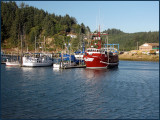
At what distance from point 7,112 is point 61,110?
5.88 meters

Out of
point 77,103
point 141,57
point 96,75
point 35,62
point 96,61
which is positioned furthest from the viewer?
point 141,57

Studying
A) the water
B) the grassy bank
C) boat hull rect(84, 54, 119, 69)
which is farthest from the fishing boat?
the grassy bank

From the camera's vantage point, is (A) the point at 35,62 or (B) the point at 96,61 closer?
(B) the point at 96,61

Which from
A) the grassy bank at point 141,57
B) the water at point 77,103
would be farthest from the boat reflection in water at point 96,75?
the grassy bank at point 141,57

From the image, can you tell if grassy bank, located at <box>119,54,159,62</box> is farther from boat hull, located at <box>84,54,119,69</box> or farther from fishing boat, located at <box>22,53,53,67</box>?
fishing boat, located at <box>22,53,53,67</box>

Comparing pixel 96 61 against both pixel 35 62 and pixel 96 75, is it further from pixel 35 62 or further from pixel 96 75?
pixel 35 62

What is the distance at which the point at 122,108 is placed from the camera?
2945cm

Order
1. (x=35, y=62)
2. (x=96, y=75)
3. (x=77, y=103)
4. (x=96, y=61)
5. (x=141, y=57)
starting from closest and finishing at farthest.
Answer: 1. (x=77, y=103)
2. (x=96, y=75)
3. (x=96, y=61)
4. (x=35, y=62)
5. (x=141, y=57)

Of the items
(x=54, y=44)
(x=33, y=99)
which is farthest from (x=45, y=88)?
(x=54, y=44)

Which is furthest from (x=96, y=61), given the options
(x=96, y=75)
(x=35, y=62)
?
(x=35, y=62)

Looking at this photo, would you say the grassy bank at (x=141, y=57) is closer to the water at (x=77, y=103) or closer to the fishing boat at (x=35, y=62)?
the fishing boat at (x=35, y=62)

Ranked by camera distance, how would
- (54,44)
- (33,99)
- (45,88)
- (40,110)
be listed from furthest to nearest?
(54,44) → (45,88) → (33,99) → (40,110)

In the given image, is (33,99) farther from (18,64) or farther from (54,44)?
(54,44)

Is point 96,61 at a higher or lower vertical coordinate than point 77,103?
higher
